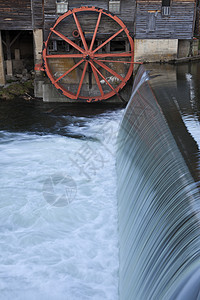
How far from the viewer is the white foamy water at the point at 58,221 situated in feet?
14.2

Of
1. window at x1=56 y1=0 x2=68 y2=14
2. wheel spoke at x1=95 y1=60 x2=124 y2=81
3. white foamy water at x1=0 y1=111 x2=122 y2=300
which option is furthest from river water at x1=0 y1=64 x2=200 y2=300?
window at x1=56 y1=0 x2=68 y2=14

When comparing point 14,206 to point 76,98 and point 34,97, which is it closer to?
point 76,98

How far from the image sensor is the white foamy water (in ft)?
14.2

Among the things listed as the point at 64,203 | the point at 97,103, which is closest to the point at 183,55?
the point at 97,103

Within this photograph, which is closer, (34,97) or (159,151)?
(159,151)

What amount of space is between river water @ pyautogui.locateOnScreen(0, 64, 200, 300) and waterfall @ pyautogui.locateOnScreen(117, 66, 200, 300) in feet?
0.86

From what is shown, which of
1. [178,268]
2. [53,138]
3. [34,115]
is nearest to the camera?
[178,268]

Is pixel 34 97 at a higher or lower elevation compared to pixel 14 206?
higher

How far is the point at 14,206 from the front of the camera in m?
5.85

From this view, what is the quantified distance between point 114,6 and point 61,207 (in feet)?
28.9

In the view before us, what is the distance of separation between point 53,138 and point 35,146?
2.37ft

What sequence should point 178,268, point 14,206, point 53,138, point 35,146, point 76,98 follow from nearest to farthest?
point 178,268
point 14,206
point 35,146
point 53,138
point 76,98

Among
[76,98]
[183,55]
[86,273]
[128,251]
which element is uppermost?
[183,55]

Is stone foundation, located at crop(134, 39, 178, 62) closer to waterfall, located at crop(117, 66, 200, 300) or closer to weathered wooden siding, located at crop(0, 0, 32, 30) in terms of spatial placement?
weathered wooden siding, located at crop(0, 0, 32, 30)
